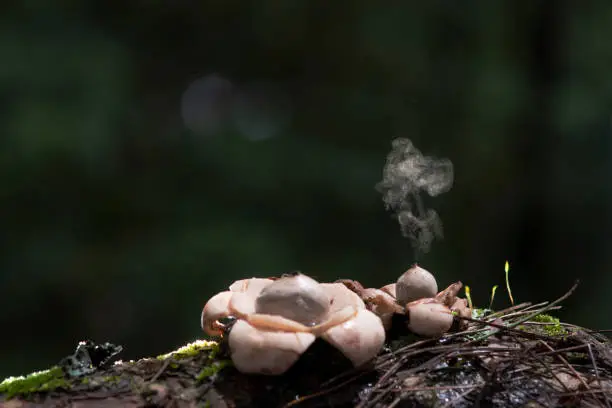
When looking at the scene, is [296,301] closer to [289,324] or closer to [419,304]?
[289,324]

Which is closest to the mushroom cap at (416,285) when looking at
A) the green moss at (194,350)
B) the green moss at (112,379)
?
the green moss at (194,350)

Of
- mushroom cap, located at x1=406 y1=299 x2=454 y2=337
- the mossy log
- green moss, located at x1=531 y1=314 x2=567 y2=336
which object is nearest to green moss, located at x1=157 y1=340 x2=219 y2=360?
the mossy log

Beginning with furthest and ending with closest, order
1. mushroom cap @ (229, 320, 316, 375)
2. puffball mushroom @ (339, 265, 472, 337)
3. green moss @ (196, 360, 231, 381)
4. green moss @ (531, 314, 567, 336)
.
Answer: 1. green moss @ (531, 314, 567, 336)
2. puffball mushroom @ (339, 265, 472, 337)
3. green moss @ (196, 360, 231, 381)
4. mushroom cap @ (229, 320, 316, 375)

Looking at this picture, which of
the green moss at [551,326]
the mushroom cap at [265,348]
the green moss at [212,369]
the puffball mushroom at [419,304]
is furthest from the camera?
the green moss at [551,326]

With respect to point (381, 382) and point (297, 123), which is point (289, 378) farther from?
point (297, 123)

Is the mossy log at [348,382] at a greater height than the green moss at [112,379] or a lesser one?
lesser

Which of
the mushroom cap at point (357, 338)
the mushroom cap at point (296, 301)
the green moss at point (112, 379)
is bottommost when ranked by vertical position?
the green moss at point (112, 379)

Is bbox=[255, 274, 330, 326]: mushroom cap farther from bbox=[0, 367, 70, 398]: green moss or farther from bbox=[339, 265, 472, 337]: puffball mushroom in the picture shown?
bbox=[0, 367, 70, 398]: green moss

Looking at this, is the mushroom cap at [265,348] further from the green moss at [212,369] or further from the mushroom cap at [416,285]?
the mushroom cap at [416,285]

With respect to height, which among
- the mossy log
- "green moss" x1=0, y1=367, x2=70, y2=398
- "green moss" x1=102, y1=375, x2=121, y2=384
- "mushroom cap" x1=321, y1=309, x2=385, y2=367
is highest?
"mushroom cap" x1=321, y1=309, x2=385, y2=367
